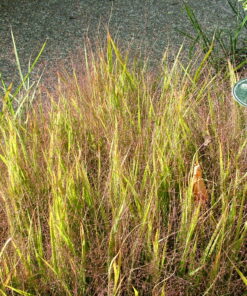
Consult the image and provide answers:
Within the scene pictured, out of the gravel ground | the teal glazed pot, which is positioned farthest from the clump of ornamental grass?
the gravel ground

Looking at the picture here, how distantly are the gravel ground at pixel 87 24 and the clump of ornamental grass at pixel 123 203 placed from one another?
1.15 m

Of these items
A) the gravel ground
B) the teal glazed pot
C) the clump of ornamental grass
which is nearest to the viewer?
the clump of ornamental grass

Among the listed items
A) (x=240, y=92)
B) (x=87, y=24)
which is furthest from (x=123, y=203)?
(x=87, y=24)

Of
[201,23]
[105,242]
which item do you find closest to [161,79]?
[105,242]

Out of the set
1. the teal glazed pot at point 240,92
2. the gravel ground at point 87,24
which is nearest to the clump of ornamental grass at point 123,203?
the teal glazed pot at point 240,92

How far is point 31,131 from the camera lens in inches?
97.0

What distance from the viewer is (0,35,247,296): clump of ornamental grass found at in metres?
1.75

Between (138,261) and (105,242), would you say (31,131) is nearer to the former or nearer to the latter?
(105,242)

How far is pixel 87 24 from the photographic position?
4.14 metres

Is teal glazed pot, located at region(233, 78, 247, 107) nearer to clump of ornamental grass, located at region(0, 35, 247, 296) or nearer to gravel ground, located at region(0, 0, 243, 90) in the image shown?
clump of ornamental grass, located at region(0, 35, 247, 296)

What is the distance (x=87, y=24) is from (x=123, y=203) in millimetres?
2603

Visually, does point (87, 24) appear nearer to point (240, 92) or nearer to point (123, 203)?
point (240, 92)

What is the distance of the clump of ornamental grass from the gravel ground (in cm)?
115

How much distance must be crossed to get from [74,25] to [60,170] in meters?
2.38
